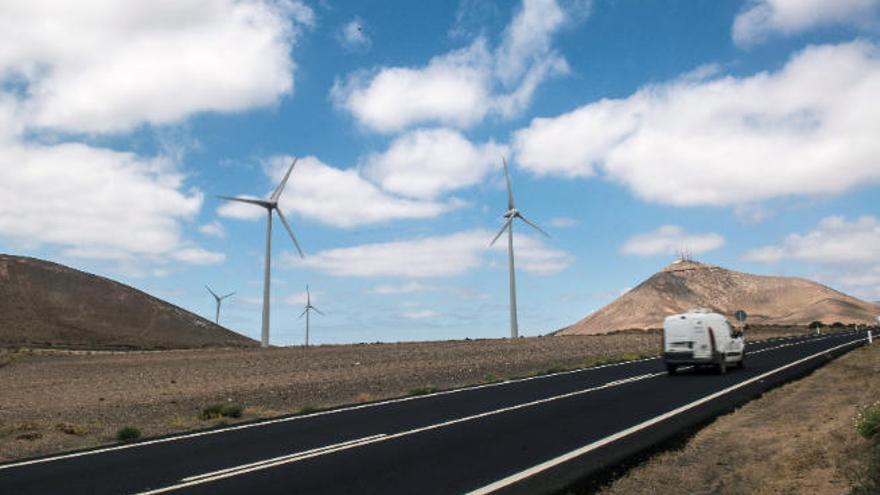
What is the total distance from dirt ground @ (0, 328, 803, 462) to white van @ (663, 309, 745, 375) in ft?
23.8

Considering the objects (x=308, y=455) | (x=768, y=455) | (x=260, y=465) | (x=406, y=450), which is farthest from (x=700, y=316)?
(x=260, y=465)

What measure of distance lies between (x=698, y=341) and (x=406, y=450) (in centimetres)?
1783

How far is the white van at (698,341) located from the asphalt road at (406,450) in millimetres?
6298

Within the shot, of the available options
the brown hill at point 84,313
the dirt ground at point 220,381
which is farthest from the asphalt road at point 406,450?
the brown hill at point 84,313

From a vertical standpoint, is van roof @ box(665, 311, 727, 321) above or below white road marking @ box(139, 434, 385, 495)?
above

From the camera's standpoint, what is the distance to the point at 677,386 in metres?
22.0

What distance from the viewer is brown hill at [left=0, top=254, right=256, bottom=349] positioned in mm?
117938

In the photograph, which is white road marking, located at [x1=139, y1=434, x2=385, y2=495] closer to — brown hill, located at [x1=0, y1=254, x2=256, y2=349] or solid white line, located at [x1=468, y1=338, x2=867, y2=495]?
solid white line, located at [x1=468, y1=338, x2=867, y2=495]

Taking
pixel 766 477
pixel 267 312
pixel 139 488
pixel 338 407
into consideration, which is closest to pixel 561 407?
pixel 338 407

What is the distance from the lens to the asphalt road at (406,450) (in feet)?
30.7

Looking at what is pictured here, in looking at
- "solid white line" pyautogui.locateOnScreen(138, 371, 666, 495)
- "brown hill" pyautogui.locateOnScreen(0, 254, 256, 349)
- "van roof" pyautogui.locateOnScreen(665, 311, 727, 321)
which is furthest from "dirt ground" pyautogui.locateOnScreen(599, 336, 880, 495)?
"brown hill" pyautogui.locateOnScreen(0, 254, 256, 349)

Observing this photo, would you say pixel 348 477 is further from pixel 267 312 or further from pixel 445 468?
pixel 267 312

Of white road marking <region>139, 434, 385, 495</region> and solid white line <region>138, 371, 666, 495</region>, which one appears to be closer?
white road marking <region>139, 434, 385, 495</region>

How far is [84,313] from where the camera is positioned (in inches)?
5153
